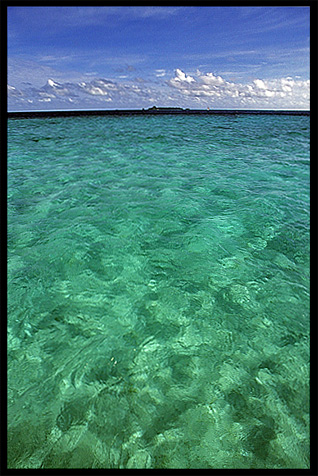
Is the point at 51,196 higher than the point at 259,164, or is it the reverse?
the point at 259,164

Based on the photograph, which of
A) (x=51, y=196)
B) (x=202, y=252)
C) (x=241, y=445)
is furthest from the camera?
(x=51, y=196)

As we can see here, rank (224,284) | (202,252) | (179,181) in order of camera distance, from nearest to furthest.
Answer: (224,284) → (202,252) → (179,181)

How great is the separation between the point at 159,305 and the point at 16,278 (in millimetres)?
2517

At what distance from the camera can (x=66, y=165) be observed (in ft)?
41.3

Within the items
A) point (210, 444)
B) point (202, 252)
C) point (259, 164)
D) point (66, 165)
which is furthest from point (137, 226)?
point (259, 164)

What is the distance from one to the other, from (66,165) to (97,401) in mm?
11452

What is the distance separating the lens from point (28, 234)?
6.19 meters

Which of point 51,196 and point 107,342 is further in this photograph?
point 51,196

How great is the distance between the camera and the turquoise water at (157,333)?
8.54 feet

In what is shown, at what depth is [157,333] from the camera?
12.3ft

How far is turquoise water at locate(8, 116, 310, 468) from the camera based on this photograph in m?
2.60

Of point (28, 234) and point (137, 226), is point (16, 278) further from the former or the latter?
point (137, 226)

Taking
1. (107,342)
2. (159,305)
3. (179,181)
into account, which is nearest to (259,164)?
(179,181)

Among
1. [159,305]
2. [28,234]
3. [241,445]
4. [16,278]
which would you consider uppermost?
[28,234]
